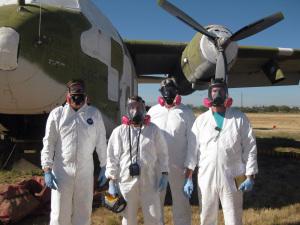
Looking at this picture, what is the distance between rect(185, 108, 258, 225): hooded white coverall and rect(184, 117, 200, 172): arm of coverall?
0.20 m

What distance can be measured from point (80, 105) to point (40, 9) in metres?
2.65

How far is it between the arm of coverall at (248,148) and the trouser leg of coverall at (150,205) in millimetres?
1147

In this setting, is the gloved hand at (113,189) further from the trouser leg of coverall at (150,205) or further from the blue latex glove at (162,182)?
the blue latex glove at (162,182)

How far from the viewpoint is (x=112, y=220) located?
6.26 meters

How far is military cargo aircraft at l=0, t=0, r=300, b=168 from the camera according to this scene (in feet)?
20.4

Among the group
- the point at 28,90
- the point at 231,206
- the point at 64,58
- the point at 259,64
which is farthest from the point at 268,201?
the point at 259,64

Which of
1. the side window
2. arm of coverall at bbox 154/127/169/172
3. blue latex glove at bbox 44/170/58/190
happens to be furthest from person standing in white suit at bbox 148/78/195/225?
the side window

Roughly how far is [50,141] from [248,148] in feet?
7.94

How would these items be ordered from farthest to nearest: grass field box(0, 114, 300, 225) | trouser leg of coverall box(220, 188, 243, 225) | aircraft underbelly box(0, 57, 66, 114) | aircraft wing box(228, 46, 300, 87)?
aircraft wing box(228, 46, 300, 87) → grass field box(0, 114, 300, 225) → aircraft underbelly box(0, 57, 66, 114) → trouser leg of coverall box(220, 188, 243, 225)

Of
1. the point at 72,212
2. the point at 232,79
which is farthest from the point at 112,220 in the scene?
the point at 232,79

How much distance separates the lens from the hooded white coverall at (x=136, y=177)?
4668 millimetres

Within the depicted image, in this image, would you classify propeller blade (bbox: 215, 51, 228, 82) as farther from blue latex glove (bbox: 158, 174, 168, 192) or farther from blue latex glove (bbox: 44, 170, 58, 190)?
blue latex glove (bbox: 44, 170, 58, 190)

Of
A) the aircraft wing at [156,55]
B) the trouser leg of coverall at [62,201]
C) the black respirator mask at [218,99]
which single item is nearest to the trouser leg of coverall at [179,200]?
the black respirator mask at [218,99]

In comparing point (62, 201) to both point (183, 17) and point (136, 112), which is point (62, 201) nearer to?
point (136, 112)
